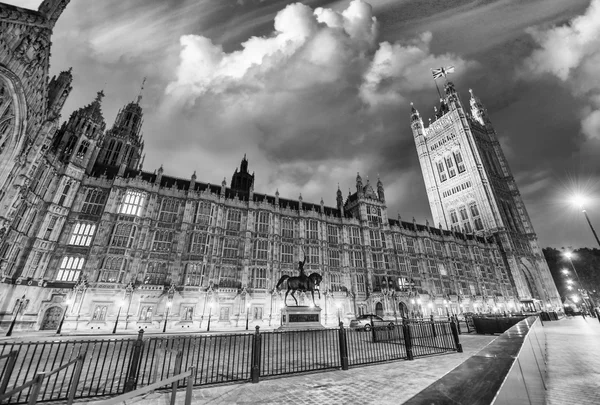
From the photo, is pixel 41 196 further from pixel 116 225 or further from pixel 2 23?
pixel 2 23

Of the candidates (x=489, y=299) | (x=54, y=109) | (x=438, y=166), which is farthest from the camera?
(x=438, y=166)

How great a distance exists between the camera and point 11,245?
2439 cm

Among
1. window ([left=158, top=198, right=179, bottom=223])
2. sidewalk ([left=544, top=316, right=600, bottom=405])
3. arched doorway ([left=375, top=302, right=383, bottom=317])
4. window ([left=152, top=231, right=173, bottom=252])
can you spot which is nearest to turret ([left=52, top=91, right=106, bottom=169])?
window ([left=158, top=198, right=179, bottom=223])

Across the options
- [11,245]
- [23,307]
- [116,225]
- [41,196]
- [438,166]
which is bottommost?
[23,307]

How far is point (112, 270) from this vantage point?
28.9m

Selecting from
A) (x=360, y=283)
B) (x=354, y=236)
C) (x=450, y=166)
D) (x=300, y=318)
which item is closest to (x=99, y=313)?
(x=300, y=318)

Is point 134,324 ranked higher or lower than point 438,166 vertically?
lower

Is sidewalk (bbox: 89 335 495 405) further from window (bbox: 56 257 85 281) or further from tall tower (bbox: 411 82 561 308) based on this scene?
tall tower (bbox: 411 82 561 308)

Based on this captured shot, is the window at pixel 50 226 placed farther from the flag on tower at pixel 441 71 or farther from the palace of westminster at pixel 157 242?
the flag on tower at pixel 441 71

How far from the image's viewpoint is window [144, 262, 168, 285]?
3016 centimetres

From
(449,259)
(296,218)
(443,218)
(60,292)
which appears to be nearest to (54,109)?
(60,292)

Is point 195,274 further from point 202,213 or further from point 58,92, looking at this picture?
point 58,92

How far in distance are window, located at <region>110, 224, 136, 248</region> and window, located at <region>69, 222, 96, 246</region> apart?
2542 mm

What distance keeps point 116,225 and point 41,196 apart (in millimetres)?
7770
